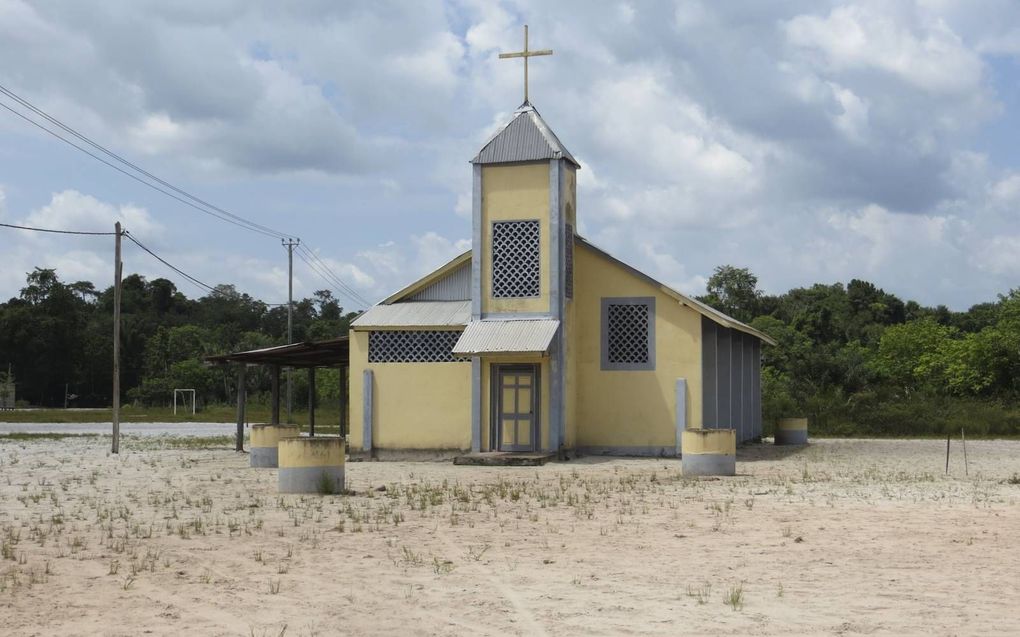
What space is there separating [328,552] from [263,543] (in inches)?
36.9

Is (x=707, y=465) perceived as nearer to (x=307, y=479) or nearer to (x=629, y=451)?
(x=629, y=451)

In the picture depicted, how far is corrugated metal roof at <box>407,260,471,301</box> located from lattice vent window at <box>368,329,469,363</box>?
1.29 m

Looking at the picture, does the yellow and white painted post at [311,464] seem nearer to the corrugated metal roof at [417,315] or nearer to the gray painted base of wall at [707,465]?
the gray painted base of wall at [707,465]

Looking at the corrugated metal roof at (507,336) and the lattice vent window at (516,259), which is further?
the lattice vent window at (516,259)

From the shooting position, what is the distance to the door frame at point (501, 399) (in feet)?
76.7

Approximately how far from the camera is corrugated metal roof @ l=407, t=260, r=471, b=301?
25.3 meters

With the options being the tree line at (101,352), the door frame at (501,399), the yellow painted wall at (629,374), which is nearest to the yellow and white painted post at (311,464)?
the door frame at (501,399)

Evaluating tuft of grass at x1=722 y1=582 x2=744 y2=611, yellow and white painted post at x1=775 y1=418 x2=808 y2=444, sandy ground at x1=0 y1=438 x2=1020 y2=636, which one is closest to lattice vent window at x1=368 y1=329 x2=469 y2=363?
sandy ground at x1=0 y1=438 x2=1020 y2=636

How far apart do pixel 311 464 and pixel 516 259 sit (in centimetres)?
906

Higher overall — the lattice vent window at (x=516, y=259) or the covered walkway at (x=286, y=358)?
the lattice vent window at (x=516, y=259)

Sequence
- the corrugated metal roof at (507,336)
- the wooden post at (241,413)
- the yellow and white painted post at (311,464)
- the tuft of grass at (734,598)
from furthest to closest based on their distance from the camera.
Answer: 1. the wooden post at (241,413)
2. the corrugated metal roof at (507,336)
3. the yellow and white painted post at (311,464)
4. the tuft of grass at (734,598)

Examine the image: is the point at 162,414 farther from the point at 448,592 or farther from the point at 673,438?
the point at 448,592

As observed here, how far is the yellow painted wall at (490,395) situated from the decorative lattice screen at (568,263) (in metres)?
1.67

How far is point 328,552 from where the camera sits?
1084 cm
